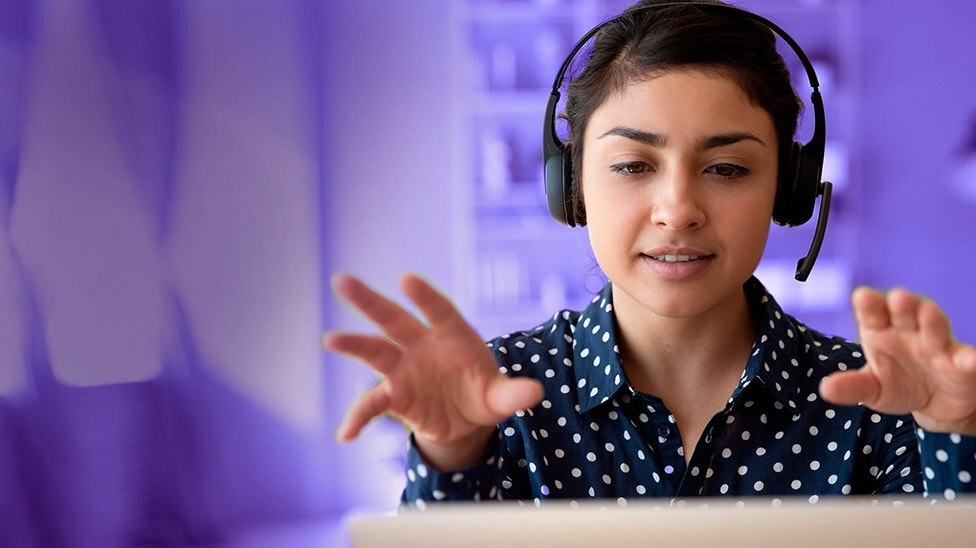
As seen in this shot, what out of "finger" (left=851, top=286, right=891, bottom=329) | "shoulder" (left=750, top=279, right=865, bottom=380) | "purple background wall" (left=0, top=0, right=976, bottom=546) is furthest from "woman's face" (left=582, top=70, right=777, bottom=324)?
"purple background wall" (left=0, top=0, right=976, bottom=546)

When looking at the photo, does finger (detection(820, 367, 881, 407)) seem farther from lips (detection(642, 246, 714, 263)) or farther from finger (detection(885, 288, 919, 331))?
lips (detection(642, 246, 714, 263))

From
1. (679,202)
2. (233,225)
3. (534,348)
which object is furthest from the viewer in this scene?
(233,225)

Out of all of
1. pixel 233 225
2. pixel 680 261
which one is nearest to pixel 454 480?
pixel 680 261

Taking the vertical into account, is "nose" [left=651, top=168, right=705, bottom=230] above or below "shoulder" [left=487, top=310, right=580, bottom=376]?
above

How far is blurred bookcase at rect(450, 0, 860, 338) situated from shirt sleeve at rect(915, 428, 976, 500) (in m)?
2.21

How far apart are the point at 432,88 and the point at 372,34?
265mm

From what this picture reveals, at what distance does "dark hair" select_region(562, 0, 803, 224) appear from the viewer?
1197 mm

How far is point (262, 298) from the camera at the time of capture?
3164 millimetres

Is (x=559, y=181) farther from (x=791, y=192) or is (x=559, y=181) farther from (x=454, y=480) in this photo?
(x=454, y=480)

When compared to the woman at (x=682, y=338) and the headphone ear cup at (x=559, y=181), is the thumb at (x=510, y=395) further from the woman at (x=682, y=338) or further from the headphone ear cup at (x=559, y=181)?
the headphone ear cup at (x=559, y=181)

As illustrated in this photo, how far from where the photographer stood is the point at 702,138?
114cm

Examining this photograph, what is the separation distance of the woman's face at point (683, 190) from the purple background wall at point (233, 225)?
6.24 feet

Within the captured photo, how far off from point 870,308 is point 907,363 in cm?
10

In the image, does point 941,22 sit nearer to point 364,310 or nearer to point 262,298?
point 262,298
